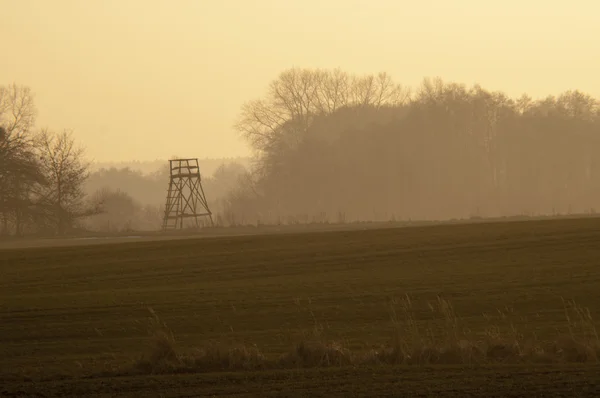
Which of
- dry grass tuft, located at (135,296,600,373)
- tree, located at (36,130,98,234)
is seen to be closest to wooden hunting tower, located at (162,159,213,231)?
tree, located at (36,130,98,234)

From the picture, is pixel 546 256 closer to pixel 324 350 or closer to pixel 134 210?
pixel 324 350

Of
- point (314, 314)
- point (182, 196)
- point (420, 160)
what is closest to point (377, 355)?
point (314, 314)

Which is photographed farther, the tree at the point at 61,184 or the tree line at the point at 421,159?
the tree line at the point at 421,159

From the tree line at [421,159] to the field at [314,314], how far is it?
53.9 metres

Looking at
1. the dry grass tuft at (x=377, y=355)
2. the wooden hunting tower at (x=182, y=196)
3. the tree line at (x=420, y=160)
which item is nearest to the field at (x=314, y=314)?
the dry grass tuft at (x=377, y=355)

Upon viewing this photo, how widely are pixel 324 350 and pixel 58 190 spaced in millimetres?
51285

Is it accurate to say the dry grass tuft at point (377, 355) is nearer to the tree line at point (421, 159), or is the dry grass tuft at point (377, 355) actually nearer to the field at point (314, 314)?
the field at point (314, 314)

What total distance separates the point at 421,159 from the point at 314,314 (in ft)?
241

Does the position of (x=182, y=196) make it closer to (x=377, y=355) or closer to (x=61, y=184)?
(x=61, y=184)

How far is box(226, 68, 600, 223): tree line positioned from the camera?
301ft

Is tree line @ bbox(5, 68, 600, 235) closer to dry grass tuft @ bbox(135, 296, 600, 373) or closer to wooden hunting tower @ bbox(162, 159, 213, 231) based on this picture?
wooden hunting tower @ bbox(162, 159, 213, 231)

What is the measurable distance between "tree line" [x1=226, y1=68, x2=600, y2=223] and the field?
5387 centimetres

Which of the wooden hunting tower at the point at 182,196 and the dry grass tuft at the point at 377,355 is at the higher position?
the wooden hunting tower at the point at 182,196

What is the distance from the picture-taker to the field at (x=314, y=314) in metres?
14.7
